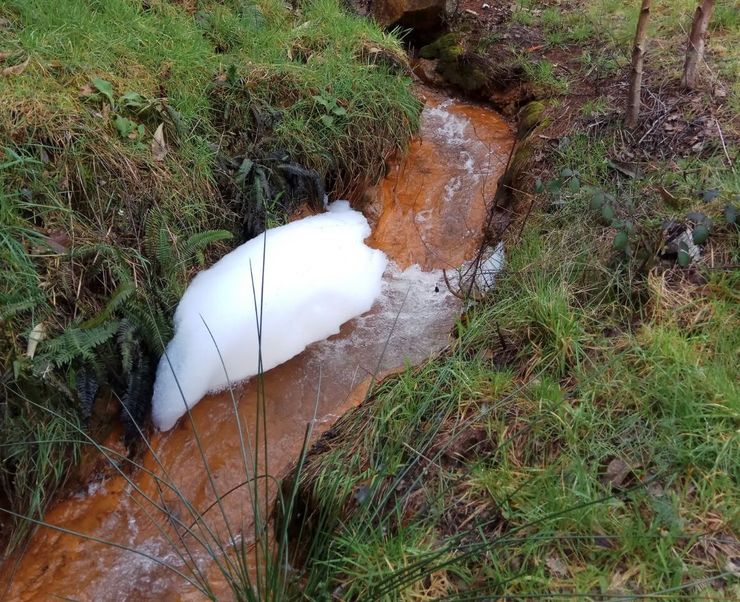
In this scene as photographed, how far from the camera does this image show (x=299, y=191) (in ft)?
12.0

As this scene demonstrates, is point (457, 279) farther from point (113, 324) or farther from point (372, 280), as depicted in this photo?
point (113, 324)

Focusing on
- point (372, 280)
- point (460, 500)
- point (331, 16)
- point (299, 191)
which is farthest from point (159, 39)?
point (460, 500)

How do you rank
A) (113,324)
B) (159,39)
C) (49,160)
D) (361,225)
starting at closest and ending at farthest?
1. (113,324)
2. (49,160)
3. (159,39)
4. (361,225)

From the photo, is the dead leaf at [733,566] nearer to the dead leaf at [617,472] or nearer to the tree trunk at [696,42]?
the dead leaf at [617,472]

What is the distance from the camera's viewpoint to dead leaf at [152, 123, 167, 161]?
303 cm

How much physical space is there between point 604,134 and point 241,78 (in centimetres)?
228

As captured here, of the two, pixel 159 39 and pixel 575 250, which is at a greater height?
pixel 159 39

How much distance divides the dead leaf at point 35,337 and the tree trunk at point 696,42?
3734 mm

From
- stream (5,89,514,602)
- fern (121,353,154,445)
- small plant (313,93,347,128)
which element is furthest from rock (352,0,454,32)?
fern (121,353,154,445)

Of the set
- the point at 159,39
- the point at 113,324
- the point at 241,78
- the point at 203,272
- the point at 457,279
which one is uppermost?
the point at 159,39

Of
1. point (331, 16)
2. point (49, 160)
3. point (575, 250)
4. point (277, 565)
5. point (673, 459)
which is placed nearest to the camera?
point (277, 565)

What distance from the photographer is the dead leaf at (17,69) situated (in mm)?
2818

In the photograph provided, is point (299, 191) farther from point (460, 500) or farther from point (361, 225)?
point (460, 500)

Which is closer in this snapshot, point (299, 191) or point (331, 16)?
point (299, 191)
